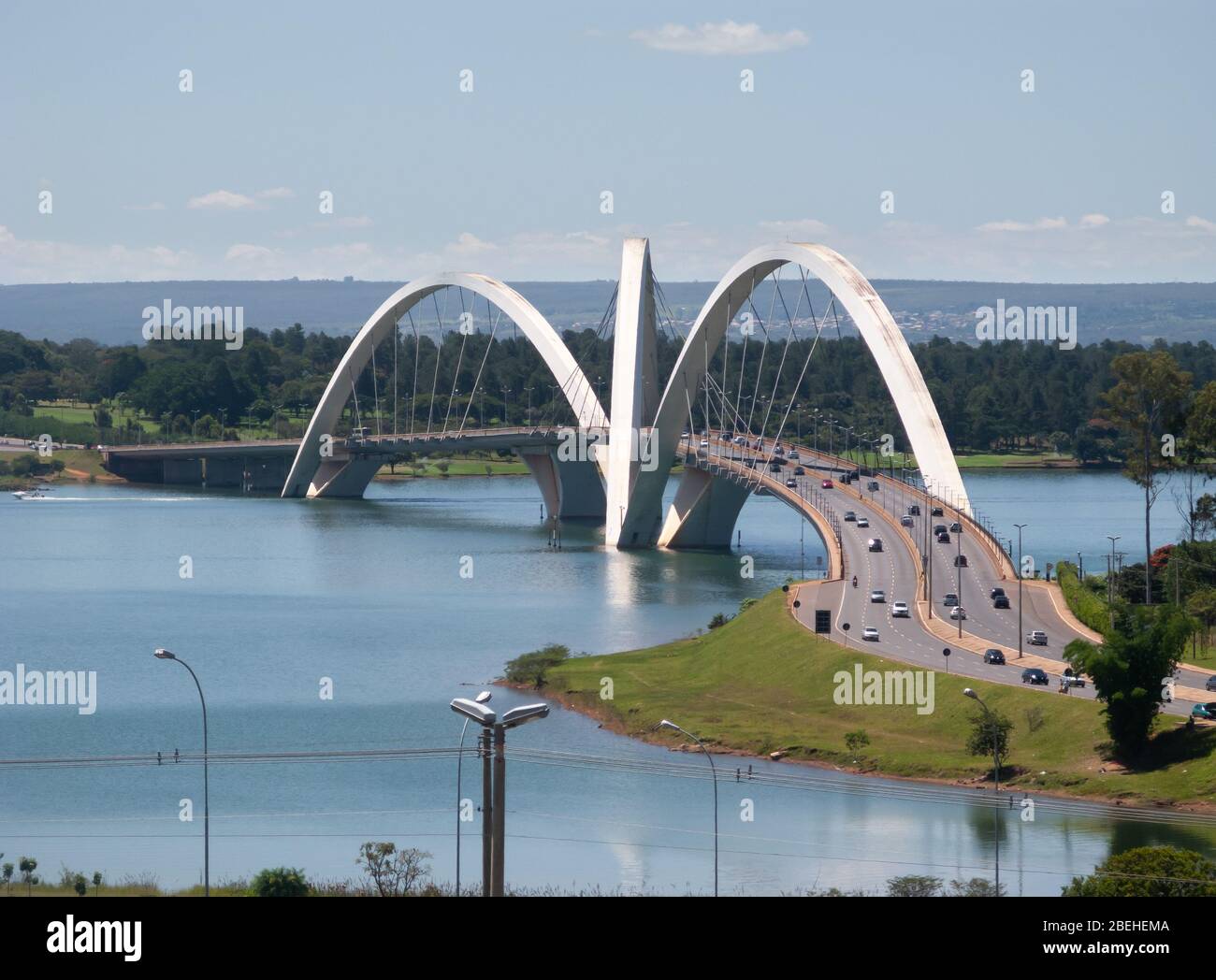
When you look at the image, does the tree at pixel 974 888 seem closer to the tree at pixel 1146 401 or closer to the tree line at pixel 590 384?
the tree at pixel 1146 401

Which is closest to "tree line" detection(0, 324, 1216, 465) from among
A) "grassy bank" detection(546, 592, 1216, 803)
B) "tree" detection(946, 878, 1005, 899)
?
"grassy bank" detection(546, 592, 1216, 803)

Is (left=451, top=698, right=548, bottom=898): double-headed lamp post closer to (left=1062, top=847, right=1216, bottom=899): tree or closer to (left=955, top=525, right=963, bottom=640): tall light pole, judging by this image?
(left=1062, top=847, right=1216, bottom=899): tree

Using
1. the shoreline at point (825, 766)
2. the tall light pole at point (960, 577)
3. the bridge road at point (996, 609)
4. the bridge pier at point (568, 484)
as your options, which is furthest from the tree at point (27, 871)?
the bridge pier at point (568, 484)

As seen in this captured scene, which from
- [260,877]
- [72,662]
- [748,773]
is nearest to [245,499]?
[72,662]

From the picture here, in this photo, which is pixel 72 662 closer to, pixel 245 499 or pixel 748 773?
pixel 748 773

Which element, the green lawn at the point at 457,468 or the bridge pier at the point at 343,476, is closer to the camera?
the bridge pier at the point at 343,476
